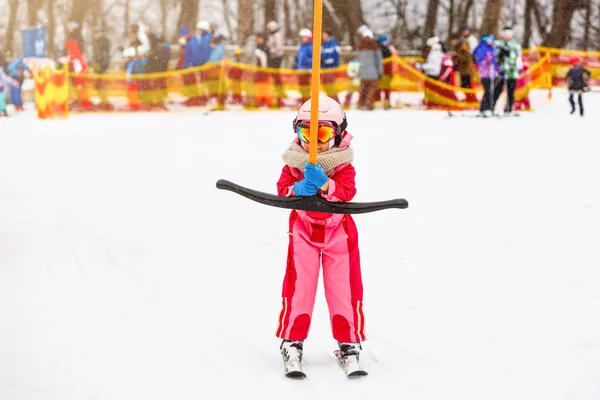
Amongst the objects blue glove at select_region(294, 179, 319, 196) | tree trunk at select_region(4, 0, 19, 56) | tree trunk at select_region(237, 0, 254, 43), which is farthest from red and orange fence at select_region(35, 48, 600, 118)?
tree trunk at select_region(4, 0, 19, 56)

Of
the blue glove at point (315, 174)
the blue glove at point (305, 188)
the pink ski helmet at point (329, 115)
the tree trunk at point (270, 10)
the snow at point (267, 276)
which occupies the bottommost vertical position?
the snow at point (267, 276)

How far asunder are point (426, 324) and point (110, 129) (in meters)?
11.7

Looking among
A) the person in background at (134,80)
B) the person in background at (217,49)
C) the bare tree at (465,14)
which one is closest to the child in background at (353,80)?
the person in background at (217,49)

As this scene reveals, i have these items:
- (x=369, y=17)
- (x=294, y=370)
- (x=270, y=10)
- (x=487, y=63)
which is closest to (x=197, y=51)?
(x=487, y=63)

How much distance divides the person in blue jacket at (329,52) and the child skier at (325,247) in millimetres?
15254

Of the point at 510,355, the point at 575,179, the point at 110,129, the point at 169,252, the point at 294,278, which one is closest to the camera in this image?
the point at 294,278

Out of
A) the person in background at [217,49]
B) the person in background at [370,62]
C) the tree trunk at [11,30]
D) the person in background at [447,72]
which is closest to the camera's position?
the person in background at [370,62]

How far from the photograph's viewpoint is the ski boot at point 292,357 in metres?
4.42

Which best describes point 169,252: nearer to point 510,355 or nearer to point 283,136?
point 510,355

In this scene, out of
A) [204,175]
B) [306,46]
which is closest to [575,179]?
[204,175]

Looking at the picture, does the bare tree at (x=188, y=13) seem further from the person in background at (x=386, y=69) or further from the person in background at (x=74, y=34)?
the person in background at (x=386, y=69)

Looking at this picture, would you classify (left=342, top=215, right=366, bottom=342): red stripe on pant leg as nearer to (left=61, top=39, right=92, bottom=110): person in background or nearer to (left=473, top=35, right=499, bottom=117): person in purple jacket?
(left=473, top=35, right=499, bottom=117): person in purple jacket

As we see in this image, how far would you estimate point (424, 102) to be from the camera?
64.0 feet

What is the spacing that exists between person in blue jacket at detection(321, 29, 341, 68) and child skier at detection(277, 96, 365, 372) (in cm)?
1525
